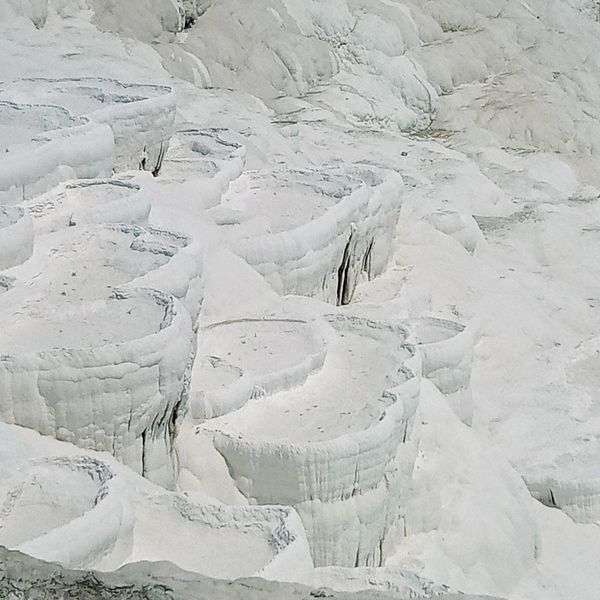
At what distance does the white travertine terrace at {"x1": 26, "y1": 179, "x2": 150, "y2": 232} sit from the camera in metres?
9.00

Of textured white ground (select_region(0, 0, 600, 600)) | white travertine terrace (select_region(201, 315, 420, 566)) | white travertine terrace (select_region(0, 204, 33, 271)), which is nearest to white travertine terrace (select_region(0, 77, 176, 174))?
textured white ground (select_region(0, 0, 600, 600))

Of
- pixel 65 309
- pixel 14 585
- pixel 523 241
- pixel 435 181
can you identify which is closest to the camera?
pixel 14 585

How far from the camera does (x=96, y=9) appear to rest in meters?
20.9

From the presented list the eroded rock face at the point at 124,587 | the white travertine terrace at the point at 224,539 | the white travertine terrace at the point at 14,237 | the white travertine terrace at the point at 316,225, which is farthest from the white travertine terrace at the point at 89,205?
the eroded rock face at the point at 124,587

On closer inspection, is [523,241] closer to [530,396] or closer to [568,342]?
[568,342]

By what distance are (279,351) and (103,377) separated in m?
2.29

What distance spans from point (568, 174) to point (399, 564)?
1364 centimetres

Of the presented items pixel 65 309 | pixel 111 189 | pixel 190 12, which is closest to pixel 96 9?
pixel 190 12

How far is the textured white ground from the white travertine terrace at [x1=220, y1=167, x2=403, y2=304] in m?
0.03

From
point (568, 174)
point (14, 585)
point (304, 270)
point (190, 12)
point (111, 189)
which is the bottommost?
point (568, 174)

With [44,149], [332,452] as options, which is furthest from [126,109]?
[332,452]

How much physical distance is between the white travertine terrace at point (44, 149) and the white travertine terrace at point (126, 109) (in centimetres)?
46

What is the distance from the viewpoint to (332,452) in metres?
7.32

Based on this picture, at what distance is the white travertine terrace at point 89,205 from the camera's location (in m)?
9.00
